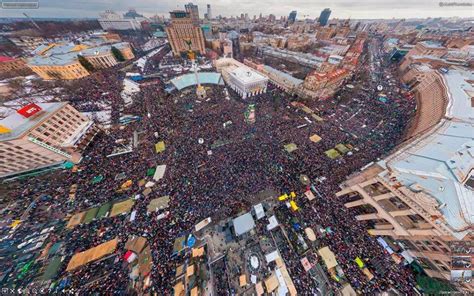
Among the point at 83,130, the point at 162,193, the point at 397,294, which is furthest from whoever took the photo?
the point at 83,130

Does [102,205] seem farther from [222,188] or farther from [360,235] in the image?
[360,235]

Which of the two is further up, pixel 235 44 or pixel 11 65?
pixel 11 65

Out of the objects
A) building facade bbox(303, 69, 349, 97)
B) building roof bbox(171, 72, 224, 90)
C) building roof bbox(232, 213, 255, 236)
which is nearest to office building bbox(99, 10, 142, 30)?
building roof bbox(171, 72, 224, 90)

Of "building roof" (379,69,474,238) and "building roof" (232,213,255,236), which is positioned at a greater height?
"building roof" (379,69,474,238)

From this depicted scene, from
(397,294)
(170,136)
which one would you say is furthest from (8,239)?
(397,294)

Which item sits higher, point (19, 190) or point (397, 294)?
point (19, 190)

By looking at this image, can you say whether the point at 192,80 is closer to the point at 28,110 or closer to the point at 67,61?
the point at 28,110

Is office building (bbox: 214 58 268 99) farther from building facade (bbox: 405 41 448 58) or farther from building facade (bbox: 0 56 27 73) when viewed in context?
building facade (bbox: 0 56 27 73)

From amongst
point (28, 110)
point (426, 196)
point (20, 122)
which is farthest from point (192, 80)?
point (426, 196)
